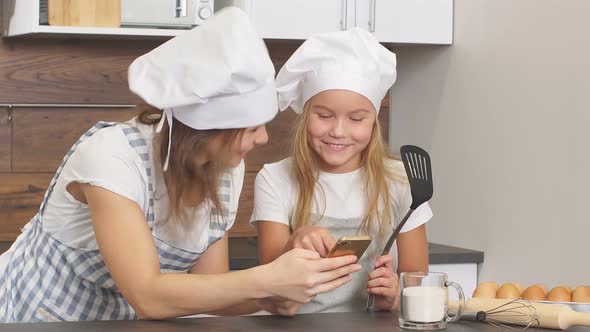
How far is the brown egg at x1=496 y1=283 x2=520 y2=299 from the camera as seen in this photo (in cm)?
167

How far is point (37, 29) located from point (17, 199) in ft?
1.76

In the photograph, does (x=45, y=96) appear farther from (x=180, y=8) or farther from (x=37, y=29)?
(x=180, y=8)

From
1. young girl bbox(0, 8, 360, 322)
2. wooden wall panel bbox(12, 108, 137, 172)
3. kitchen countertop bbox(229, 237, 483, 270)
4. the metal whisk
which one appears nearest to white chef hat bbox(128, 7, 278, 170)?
young girl bbox(0, 8, 360, 322)

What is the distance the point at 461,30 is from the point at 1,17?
4.18 ft

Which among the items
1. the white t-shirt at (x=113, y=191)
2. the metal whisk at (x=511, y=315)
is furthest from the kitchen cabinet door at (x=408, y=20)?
the metal whisk at (x=511, y=315)

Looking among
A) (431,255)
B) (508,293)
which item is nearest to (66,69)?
(431,255)

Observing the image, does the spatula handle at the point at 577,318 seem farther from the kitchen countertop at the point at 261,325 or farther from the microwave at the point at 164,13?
the microwave at the point at 164,13

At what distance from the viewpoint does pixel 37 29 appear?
8.24ft

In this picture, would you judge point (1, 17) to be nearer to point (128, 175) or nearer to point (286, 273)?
point (128, 175)

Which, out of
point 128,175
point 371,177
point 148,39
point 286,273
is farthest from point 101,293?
point 148,39

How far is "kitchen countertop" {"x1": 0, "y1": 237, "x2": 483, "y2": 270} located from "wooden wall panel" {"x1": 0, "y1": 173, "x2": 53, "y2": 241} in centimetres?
6

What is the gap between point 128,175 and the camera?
1.52 meters

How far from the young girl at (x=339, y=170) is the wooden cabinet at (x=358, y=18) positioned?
723 millimetres

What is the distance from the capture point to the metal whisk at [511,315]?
5.04ft
